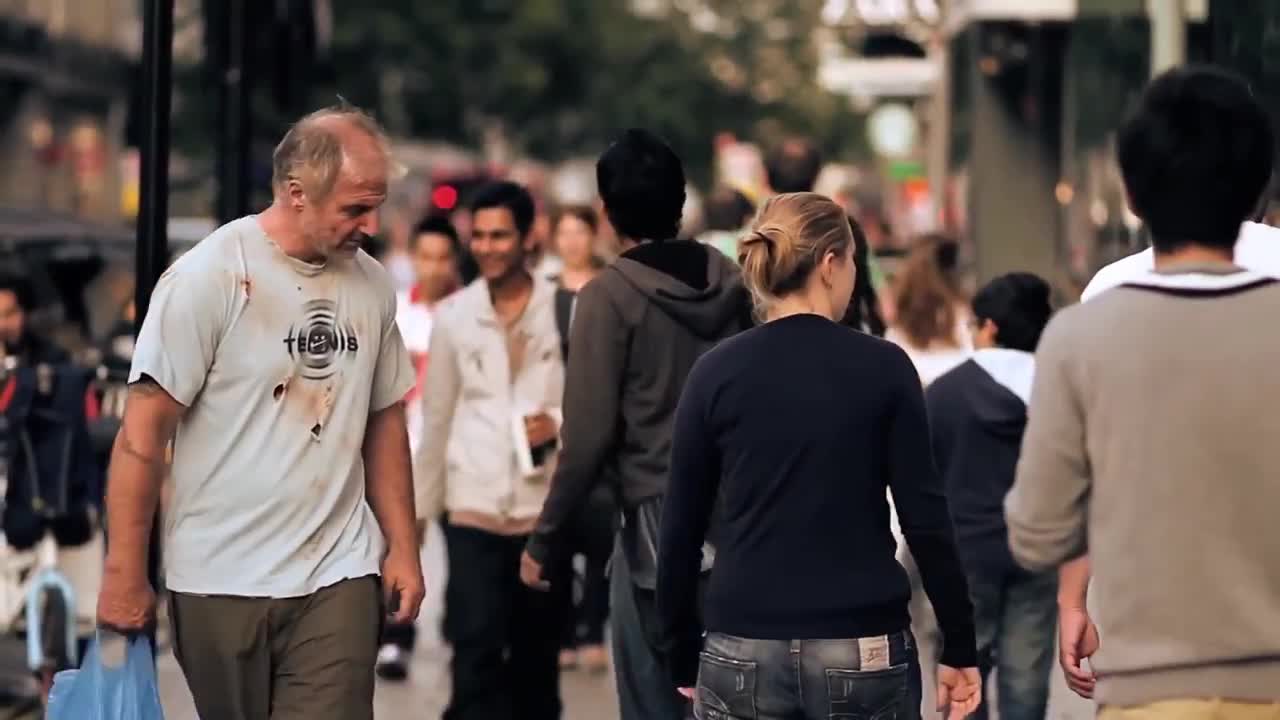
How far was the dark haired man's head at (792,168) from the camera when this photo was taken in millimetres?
9047

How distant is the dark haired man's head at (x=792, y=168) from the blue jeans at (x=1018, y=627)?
1.86 metres

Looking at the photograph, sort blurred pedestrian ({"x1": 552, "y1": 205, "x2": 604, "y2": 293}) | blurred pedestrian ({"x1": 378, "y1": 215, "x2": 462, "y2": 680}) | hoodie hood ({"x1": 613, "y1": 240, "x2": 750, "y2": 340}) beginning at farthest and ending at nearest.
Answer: blurred pedestrian ({"x1": 378, "y1": 215, "x2": 462, "y2": 680}) → blurred pedestrian ({"x1": 552, "y1": 205, "x2": 604, "y2": 293}) → hoodie hood ({"x1": 613, "y1": 240, "x2": 750, "y2": 340})

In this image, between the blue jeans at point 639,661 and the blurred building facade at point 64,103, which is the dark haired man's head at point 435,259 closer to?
the blue jeans at point 639,661

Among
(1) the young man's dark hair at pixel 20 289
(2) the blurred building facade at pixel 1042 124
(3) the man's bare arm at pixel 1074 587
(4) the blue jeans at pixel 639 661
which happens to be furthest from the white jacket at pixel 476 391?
(2) the blurred building facade at pixel 1042 124

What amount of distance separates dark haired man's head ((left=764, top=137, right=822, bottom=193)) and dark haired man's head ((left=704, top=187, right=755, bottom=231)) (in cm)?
162

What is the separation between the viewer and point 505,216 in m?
8.41

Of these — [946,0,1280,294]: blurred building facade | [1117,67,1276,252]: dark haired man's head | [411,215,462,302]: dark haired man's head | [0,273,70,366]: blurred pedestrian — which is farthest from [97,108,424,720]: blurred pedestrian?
[946,0,1280,294]: blurred building facade

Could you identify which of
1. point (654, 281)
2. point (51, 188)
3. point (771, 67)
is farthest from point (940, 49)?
point (771, 67)

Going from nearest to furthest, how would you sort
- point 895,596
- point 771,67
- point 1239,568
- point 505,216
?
1. point 1239,568
2. point 895,596
3. point 505,216
4. point 771,67

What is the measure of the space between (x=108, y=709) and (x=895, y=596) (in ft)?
5.56

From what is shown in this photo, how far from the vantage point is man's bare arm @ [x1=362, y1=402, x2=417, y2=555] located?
587 cm

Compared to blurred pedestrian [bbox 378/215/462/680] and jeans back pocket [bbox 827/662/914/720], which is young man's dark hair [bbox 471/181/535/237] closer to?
blurred pedestrian [bbox 378/215/462/680]

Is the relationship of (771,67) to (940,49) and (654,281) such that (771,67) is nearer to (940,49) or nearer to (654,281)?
(940,49)

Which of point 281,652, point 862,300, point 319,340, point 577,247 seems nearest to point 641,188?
point 319,340
